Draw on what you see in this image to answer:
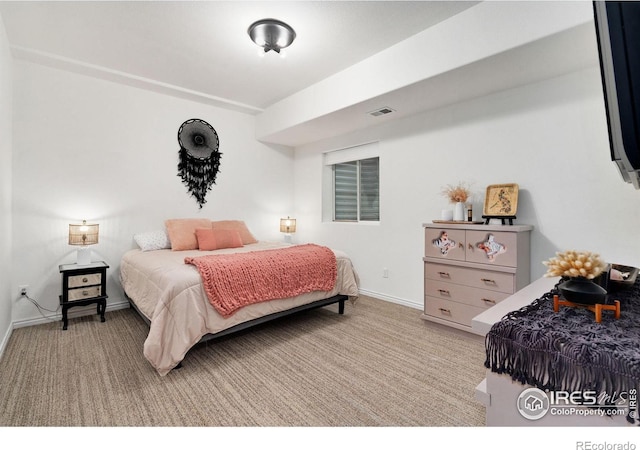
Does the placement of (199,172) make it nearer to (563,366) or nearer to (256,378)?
(256,378)

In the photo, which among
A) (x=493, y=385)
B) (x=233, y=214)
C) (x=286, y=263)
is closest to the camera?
(x=493, y=385)

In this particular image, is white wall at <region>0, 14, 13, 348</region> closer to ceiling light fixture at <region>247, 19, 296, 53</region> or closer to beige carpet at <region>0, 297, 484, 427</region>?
beige carpet at <region>0, 297, 484, 427</region>

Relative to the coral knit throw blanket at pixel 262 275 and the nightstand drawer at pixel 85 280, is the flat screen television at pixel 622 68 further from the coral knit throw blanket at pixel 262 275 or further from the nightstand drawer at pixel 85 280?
the nightstand drawer at pixel 85 280

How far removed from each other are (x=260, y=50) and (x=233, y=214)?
2.40 m

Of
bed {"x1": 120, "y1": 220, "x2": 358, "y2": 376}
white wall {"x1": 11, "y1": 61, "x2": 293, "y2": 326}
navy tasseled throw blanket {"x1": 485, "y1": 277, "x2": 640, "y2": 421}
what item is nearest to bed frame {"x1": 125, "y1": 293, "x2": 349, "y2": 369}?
bed {"x1": 120, "y1": 220, "x2": 358, "y2": 376}

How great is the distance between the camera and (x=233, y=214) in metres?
4.62

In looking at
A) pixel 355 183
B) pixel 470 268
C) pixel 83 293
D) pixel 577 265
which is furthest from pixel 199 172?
pixel 577 265

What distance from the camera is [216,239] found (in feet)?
12.0

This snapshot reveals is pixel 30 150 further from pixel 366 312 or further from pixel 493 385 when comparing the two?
pixel 493 385

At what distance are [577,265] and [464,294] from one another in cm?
186

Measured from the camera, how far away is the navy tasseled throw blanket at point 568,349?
2.54 feet

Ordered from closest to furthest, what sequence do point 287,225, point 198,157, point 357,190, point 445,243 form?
point 445,243, point 198,157, point 357,190, point 287,225

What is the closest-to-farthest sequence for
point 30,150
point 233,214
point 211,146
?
1. point 30,150
2. point 211,146
3. point 233,214
